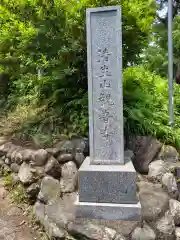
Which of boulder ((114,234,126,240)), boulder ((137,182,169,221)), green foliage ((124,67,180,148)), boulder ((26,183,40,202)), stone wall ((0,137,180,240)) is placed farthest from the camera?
green foliage ((124,67,180,148))

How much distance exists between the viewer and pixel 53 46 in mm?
3576

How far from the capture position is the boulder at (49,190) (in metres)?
2.80

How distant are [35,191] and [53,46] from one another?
7.51 feet

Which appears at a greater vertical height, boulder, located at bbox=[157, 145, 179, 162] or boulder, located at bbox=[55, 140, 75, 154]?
boulder, located at bbox=[55, 140, 75, 154]

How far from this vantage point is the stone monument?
2.42 metres

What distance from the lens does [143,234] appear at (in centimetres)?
226

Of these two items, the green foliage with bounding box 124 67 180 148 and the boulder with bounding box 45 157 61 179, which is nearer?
the boulder with bounding box 45 157 61 179

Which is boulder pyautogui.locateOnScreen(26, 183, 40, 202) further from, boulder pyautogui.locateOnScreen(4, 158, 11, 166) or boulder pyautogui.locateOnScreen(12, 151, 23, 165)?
boulder pyautogui.locateOnScreen(4, 158, 11, 166)

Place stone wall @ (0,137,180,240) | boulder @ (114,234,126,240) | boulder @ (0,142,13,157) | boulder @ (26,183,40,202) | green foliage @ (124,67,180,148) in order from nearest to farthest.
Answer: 1. boulder @ (114,234,126,240)
2. stone wall @ (0,137,180,240)
3. boulder @ (26,183,40,202)
4. green foliage @ (124,67,180,148)
5. boulder @ (0,142,13,157)

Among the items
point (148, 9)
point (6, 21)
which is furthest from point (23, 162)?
point (148, 9)

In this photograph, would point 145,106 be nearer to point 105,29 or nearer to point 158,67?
point 105,29

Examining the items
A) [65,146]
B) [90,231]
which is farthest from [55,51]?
[90,231]

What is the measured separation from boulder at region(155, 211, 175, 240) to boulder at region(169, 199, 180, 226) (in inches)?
4.2

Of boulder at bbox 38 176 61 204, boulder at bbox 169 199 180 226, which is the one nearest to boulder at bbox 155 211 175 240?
boulder at bbox 169 199 180 226
